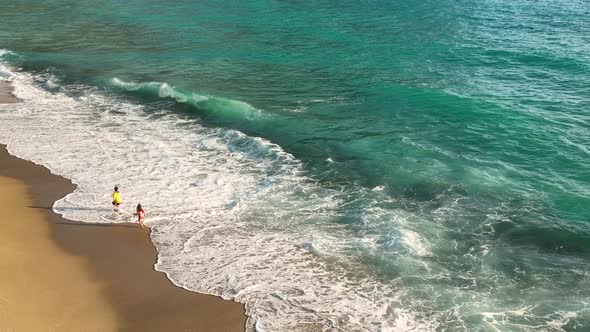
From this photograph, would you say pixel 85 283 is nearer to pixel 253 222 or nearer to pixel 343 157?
pixel 253 222

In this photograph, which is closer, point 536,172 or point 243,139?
point 536,172

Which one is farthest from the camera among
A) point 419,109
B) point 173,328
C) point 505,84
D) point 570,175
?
point 505,84

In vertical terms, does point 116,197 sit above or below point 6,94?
above

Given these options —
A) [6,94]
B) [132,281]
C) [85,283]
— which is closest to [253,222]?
[132,281]

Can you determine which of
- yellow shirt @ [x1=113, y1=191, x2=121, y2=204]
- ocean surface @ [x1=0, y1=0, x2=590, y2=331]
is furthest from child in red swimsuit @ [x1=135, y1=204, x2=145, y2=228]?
yellow shirt @ [x1=113, y1=191, x2=121, y2=204]

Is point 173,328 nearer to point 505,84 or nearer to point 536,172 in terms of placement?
point 536,172

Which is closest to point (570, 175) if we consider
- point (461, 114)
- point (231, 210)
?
point (461, 114)
